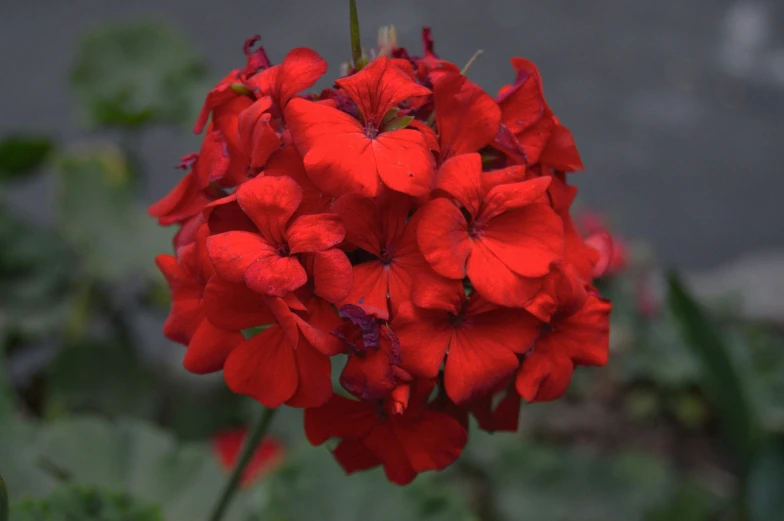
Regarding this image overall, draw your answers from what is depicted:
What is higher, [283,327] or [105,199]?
[283,327]

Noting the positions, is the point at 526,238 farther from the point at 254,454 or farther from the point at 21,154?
the point at 21,154

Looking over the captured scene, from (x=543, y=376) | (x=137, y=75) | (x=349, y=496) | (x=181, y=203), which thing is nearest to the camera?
(x=543, y=376)

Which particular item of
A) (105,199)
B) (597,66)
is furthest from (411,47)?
(105,199)

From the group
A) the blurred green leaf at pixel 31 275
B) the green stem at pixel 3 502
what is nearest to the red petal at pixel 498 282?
the green stem at pixel 3 502

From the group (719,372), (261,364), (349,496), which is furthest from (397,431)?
(719,372)

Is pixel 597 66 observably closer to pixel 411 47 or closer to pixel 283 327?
pixel 411 47

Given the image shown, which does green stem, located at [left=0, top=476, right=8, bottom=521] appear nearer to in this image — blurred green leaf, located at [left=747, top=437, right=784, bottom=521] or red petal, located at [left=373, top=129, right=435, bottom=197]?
red petal, located at [left=373, top=129, right=435, bottom=197]

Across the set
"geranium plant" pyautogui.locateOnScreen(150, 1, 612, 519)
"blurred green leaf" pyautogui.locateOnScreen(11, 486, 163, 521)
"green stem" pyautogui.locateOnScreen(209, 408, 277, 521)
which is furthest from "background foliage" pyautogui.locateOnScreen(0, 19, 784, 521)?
"geranium plant" pyautogui.locateOnScreen(150, 1, 612, 519)
